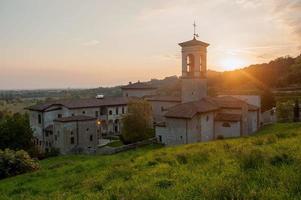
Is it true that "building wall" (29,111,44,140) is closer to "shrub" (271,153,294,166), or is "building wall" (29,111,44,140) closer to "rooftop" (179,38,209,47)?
"rooftop" (179,38,209,47)

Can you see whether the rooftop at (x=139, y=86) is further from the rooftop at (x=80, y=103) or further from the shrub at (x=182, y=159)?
the shrub at (x=182, y=159)

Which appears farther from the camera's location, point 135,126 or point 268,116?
point 268,116

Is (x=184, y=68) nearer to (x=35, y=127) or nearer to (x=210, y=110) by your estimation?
(x=210, y=110)

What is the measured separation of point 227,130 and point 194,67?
328 inches

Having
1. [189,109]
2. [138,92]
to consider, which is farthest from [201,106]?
[138,92]

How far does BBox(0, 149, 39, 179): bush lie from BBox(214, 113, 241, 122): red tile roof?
66.6ft

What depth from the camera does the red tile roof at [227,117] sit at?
35.0 metres

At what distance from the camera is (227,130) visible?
35719 mm

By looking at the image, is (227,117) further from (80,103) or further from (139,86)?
(139,86)

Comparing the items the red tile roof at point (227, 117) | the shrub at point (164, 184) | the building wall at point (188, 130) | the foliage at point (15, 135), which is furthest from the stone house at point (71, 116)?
the shrub at point (164, 184)

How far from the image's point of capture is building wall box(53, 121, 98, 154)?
42.0 meters

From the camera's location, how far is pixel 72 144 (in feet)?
140

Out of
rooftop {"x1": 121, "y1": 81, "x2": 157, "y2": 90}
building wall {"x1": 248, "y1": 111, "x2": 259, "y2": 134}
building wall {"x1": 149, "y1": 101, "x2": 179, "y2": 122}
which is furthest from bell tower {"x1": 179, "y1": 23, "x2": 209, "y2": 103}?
rooftop {"x1": 121, "y1": 81, "x2": 157, "y2": 90}

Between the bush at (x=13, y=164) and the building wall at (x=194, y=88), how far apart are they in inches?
809
